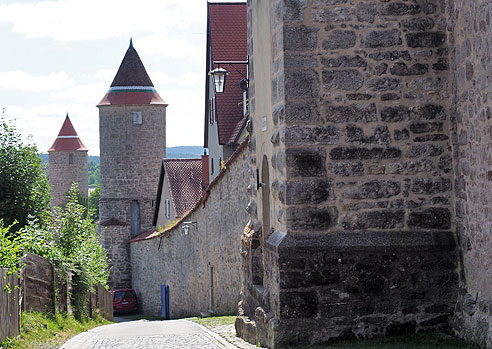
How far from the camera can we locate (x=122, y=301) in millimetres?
37188

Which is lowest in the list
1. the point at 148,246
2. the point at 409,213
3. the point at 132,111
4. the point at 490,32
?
the point at 148,246

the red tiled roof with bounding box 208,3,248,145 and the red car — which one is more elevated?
the red tiled roof with bounding box 208,3,248,145

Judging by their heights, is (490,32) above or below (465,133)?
above

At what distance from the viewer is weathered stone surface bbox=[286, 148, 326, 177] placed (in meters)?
8.10

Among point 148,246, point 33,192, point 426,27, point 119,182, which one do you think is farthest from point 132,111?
point 426,27

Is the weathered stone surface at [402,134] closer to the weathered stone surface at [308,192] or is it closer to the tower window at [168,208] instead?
the weathered stone surface at [308,192]

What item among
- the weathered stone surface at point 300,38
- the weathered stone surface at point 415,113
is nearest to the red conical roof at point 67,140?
the weathered stone surface at point 300,38

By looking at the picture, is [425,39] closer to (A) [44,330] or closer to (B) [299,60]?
(B) [299,60]

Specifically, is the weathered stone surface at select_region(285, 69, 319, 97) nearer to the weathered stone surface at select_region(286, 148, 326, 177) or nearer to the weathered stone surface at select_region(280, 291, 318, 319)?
the weathered stone surface at select_region(286, 148, 326, 177)

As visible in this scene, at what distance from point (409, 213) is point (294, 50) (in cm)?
225

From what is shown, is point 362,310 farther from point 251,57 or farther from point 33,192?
point 33,192

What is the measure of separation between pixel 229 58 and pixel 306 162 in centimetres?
1925

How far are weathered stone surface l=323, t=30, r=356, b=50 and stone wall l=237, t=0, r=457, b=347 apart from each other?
1 centimetres

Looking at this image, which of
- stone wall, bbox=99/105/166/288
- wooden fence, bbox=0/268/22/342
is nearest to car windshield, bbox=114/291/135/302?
stone wall, bbox=99/105/166/288
